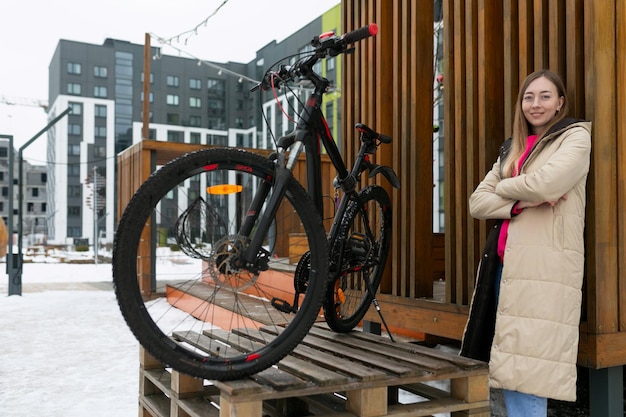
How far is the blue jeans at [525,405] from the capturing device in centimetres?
219

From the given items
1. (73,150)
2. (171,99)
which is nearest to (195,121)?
(171,99)

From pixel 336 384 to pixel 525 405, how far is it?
2.75ft

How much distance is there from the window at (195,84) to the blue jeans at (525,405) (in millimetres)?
52576

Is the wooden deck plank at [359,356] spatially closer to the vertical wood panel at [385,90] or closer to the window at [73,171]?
the vertical wood panel at [385,90]

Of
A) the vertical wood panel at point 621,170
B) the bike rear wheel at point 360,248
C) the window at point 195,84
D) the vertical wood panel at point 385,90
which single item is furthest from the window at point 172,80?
the vertical wood panel at point 621,170

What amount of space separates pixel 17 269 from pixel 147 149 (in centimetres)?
305

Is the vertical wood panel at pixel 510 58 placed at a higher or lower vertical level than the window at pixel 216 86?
lower

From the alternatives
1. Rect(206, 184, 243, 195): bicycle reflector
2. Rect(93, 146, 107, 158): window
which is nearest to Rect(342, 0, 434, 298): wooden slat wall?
Rect(206, 184, 243, 195): bicycle reflector

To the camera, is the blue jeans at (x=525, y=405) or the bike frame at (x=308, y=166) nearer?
the bike frame at (x=308, y=166)

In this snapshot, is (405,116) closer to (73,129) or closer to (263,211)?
(263,211)

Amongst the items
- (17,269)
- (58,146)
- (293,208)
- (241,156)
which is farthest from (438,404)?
(58,146)

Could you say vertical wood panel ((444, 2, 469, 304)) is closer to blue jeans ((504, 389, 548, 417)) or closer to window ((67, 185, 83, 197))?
blue jeans ((504, 389, 548, 417))

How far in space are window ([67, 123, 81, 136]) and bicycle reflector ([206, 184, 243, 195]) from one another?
53.1 meters

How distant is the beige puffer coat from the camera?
7.00ft
